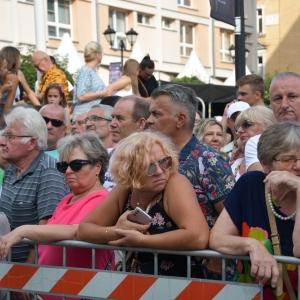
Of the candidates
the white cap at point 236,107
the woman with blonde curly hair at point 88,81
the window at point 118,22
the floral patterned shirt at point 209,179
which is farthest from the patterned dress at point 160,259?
the window at point 118,22

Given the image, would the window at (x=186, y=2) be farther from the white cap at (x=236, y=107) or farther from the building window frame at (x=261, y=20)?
the white cap at (x=236, y=107)

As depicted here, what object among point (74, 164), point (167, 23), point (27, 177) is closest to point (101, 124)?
point (27, 177)

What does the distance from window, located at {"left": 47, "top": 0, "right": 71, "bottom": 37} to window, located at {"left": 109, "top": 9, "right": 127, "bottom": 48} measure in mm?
3144

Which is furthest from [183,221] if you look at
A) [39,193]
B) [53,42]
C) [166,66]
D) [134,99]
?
[166,66]

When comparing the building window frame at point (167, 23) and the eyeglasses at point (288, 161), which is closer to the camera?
the eyeglasses at point (288, 161)

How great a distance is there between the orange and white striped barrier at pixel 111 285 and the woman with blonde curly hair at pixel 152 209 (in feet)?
0.48

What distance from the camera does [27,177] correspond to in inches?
199

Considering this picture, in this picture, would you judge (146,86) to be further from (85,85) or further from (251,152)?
(251,152)

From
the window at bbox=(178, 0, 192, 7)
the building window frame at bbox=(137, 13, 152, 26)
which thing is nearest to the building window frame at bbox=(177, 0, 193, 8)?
the window at bbox=(178, 0, 192, 7)

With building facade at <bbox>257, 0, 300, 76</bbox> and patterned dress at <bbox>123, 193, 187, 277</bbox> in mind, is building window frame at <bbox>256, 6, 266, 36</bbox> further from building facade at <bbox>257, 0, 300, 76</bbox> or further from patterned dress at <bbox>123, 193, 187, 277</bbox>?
patterned dress at <bbox>123, 193, 187, 277</bbox>

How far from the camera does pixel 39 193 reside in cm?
490

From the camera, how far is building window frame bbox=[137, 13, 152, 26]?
38763 mm

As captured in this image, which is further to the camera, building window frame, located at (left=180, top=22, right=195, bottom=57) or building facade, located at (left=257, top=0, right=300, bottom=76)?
building facade, located at (left=257, top=0, right=300, bottom=76)

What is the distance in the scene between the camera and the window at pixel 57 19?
112ft
